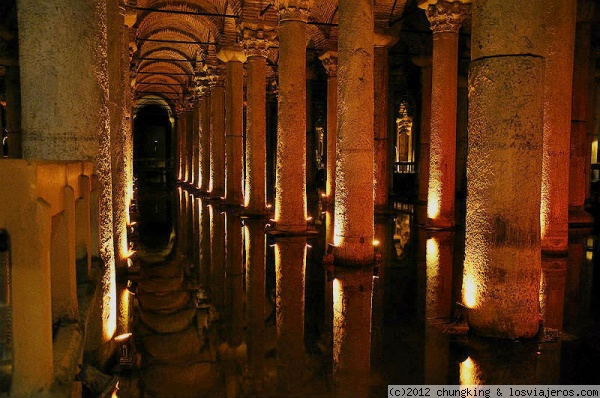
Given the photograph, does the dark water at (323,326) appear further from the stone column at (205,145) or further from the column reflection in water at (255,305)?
the stone column at (205,145)

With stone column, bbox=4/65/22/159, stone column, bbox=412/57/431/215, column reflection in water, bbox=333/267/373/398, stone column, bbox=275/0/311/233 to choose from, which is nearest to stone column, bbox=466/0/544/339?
column reflection in water, bbox=333/267/373/398

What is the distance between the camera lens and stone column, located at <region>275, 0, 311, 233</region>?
1116cm

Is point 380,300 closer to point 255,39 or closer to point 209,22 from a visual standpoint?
point 255,39

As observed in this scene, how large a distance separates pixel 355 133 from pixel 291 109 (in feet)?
10.3

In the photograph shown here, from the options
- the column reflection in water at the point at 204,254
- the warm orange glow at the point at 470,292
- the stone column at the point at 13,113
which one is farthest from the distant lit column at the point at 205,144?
the warm orange glow at the point at 470,292

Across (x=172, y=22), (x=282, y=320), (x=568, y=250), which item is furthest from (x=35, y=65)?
(x=172, y=22)

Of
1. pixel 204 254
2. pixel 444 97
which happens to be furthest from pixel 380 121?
pixel 204 254

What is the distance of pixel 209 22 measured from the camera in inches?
752

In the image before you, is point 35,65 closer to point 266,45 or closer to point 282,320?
point 282,320

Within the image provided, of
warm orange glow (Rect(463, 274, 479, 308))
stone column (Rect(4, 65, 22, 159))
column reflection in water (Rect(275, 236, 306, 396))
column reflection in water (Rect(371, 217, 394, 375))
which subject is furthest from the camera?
stone column (Rect(4, 65, 22, 159))

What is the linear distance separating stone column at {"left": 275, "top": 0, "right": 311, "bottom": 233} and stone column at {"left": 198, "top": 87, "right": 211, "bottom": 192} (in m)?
12.0

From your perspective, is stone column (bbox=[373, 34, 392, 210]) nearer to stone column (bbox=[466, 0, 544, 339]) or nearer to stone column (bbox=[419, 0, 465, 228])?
stone column (bbox=[419, 0, 465, 228])

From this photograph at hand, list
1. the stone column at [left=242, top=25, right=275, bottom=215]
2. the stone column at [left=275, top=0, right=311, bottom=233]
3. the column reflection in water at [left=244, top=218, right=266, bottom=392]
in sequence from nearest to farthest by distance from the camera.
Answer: the column reflection in water at [left=244, top=218, right=266, bottom=392], the stone column at [left=275, top=0, right=311, bottom=233], the stone column at [left=242, top=25, right=275, bottom=215]

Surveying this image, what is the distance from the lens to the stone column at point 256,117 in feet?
46.1
